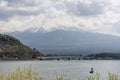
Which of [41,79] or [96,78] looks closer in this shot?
[96,78]

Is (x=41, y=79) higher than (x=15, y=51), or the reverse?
(x=15, y=51)

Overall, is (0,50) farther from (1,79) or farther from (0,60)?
(1,79)

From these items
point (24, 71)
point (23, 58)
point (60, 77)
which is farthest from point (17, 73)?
point (23, 58)

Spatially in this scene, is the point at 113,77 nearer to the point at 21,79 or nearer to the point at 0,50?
the point at 21,79

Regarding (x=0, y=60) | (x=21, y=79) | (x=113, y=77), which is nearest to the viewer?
(x=113, y=77)

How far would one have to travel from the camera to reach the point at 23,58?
19850cm

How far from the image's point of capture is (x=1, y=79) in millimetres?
12602

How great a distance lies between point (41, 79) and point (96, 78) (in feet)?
6.15

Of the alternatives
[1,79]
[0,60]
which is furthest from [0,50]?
[1,79]

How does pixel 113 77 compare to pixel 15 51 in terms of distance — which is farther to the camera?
pixel 15 51

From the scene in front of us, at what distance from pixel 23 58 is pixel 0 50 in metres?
12.3

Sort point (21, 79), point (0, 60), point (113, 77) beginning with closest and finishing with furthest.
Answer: point (113, 77) → point (21, 79) → point (0, 60)

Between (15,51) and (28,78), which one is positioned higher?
(15,51)

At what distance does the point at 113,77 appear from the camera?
1123 centimetres
